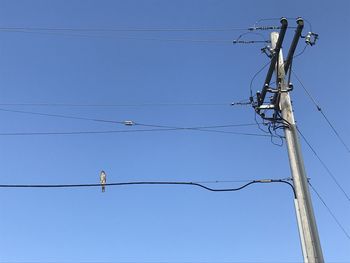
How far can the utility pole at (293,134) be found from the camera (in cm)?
1270

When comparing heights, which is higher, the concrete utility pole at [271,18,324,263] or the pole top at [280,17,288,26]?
the pole top at [280,17,288,26]

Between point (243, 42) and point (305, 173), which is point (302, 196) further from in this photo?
point (243, 42)

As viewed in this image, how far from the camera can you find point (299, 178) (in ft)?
44.2

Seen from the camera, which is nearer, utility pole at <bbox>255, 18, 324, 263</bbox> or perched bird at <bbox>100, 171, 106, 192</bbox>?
utility pole at <bbox>255, 18, 324, 263</bbox>

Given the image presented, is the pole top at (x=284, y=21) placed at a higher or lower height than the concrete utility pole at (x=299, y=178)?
higher

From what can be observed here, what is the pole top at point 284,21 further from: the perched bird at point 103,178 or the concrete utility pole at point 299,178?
the perched bird at point 103,178

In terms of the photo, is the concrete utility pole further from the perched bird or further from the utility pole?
the perched bird

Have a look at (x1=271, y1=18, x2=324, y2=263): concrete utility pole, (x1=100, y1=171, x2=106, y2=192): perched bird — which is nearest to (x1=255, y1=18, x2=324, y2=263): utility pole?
(x1=271, y1=18, x2=324, y2=263): concrete utility pole

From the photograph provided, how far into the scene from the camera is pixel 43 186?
14609 mm

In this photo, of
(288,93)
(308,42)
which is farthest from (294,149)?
(308,42)

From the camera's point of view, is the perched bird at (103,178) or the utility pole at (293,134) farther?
the perched bird at (103,178)

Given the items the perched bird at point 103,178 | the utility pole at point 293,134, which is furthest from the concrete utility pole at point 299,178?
the perched bird at point 103,178

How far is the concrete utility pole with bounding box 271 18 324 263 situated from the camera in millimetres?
12622

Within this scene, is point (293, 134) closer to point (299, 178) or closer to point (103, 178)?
point (299, 178)
